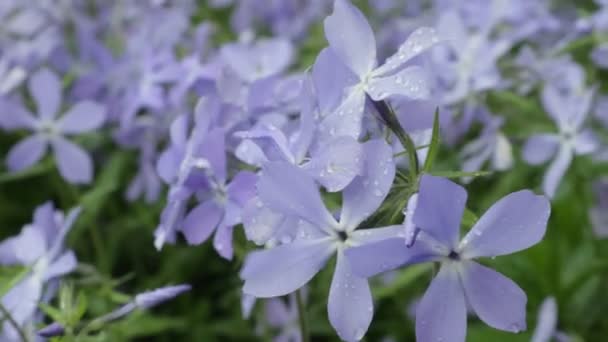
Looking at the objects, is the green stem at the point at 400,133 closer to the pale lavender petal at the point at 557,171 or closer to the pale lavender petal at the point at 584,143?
the pale lavender petal at the point at 557,171

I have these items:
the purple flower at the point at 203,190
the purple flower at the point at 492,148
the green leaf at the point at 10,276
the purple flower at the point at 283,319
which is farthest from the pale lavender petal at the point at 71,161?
the purple flower at the point at 492,148

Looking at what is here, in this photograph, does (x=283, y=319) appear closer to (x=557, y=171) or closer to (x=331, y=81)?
(x=557, y=171)

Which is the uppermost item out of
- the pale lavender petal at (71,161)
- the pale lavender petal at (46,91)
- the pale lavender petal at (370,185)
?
A: the pale lavender petal at (370,185)

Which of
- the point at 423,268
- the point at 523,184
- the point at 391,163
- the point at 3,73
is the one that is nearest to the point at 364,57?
the point at 391,163

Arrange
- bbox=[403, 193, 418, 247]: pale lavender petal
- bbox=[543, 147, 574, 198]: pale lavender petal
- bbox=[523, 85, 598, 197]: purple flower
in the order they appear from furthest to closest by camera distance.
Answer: bbox=[523, 85, 598, 197]: purple flower → bbox=[543, 147, 574, 198]: pale lavender petal → bbox=[403, 193, 418, 247]: pale lavender petal

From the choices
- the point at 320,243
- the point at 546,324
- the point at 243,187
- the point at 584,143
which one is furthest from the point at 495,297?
the point at 584,143

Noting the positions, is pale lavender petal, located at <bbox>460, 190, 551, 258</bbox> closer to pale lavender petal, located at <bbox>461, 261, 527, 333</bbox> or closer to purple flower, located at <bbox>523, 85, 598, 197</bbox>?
pale lavender petal, located at <bbox>461, 261, 527, 333</bbox>

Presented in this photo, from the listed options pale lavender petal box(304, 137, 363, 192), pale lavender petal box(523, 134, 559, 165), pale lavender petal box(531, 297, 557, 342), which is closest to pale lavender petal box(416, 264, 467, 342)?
pale lavender petal box(304, 137, 363, 192)
